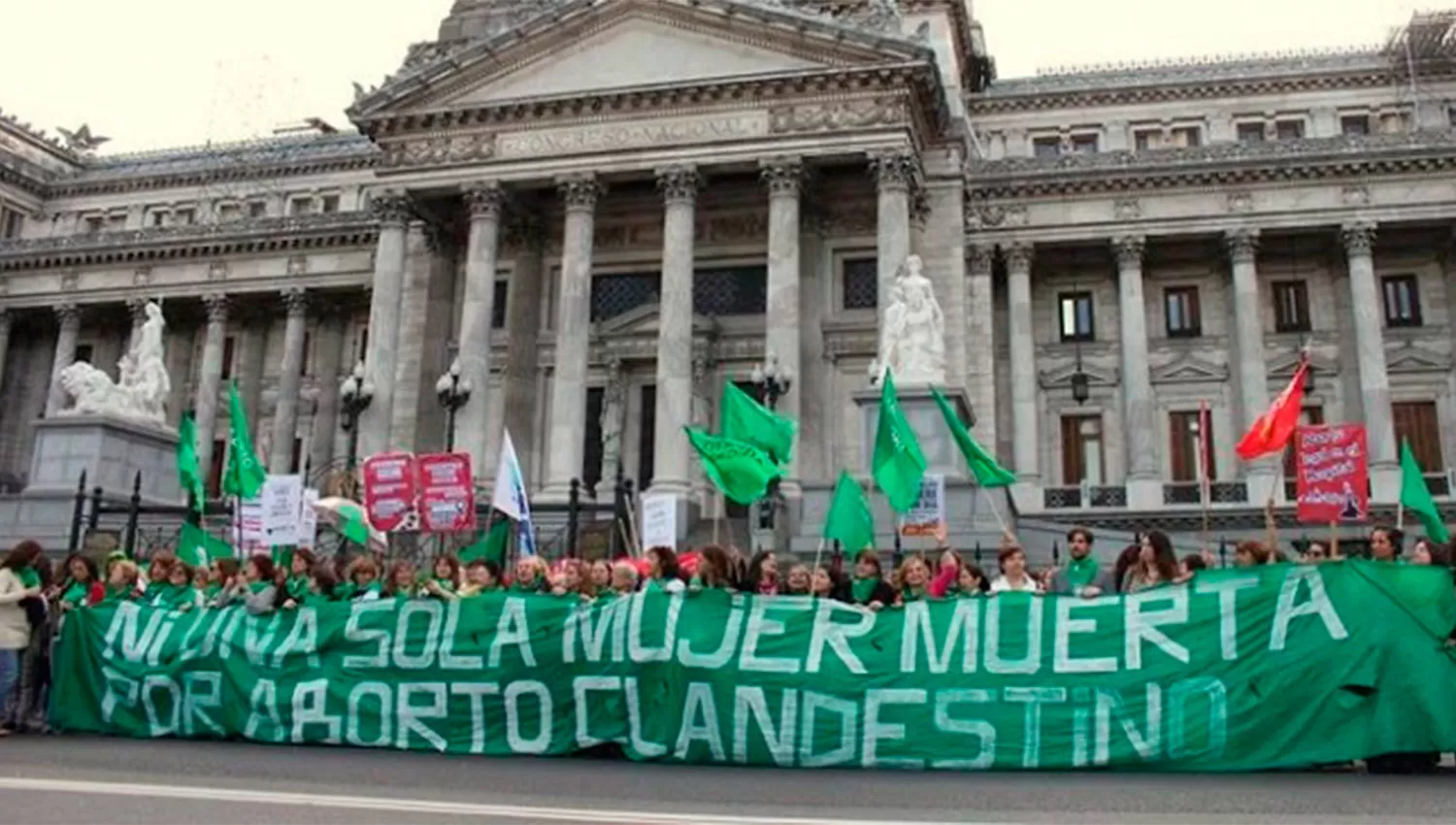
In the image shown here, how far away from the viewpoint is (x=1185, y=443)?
35.8 metres

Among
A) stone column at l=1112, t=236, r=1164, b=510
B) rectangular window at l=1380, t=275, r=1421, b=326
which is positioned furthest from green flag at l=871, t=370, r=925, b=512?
rectangular window at l=1380, t=275, r=1421, b=326

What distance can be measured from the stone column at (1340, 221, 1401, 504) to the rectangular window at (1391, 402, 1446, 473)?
0.98 meters

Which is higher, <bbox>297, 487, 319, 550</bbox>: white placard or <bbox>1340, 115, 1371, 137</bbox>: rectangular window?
<bbox>1340, 115, 1371, 137</bbox>: rectangular window

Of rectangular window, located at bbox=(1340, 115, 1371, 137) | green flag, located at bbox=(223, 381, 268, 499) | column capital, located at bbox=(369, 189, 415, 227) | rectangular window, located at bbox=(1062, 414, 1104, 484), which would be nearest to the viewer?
green flag, located at bbox=(223, 381, 268, 499)

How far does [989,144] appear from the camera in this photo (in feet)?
144

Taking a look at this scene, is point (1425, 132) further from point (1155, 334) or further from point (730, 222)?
point (730, 222)

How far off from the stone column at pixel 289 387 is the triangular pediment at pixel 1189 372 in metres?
29.2

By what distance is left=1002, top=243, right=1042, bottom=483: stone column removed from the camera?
35219mm

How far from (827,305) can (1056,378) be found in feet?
25.9

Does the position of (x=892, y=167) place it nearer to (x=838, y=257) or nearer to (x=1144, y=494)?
(x=838, y=257)

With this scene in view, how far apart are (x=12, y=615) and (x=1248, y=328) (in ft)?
105

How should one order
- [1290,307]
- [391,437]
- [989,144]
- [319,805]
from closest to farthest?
[319,805], [391,437], [1290,307], [989,144]

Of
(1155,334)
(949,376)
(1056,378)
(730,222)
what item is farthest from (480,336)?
(1155,334)

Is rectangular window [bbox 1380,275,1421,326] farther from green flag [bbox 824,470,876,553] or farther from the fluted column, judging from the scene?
green flag [bbox 824,470,876,553]
